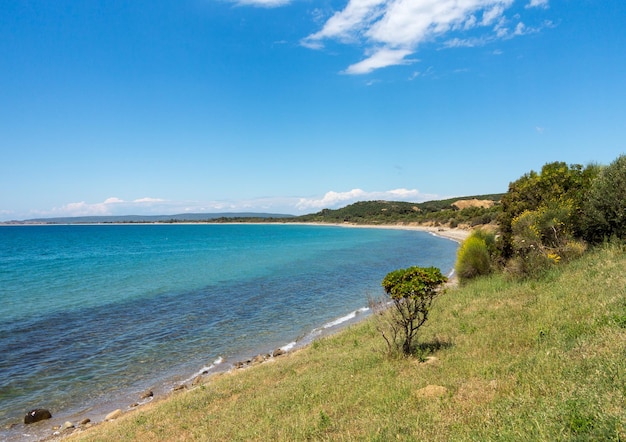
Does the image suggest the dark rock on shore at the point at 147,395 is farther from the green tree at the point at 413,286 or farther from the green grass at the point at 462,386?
the green tree at the point at 413,286

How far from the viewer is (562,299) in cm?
1263

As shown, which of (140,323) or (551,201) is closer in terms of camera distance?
(551,201)

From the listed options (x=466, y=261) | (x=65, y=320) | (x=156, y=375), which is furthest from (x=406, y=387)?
(x=65, y=320)

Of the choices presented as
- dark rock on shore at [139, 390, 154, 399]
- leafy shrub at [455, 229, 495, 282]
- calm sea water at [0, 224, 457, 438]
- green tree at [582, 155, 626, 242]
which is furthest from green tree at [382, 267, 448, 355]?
leafy shrub at [455, 229, 495, 282]

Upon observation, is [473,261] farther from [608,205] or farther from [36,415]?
[36,415]

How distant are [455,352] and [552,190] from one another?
1964cm

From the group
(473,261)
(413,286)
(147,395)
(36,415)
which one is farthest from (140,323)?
(473,261)

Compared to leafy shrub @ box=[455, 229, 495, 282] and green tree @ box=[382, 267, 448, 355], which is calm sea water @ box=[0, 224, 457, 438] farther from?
green tree @ box=[382, 267, 448, 355]

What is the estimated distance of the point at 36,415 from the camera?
1317 cm

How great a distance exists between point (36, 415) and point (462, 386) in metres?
13.9

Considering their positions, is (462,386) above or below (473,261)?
below

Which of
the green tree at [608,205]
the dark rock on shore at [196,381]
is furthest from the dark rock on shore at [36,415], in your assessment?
the green tree at [608,205]

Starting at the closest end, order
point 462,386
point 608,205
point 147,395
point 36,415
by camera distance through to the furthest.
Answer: point 462,386 < point 36,415 < point 147,395 < point 608,205

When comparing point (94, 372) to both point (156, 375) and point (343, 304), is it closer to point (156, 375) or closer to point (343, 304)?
point (156, 375)
